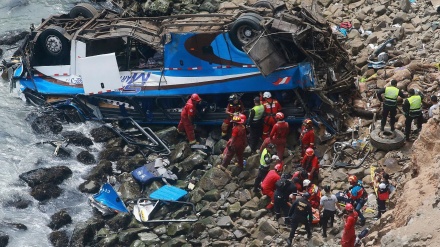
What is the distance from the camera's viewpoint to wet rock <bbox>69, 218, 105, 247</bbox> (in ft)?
49.2

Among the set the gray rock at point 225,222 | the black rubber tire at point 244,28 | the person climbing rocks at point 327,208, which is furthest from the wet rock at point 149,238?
the black rubber tire at point 244,28

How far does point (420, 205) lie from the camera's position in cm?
1013

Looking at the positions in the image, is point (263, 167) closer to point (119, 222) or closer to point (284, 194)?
point (284, 194)

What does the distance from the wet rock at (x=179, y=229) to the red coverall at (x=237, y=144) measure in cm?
173

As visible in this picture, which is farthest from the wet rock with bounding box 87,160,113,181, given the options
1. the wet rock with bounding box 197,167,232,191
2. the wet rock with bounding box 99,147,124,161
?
the wet rock with bounding box 197,167,232,191

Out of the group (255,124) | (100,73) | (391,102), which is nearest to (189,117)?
(255,124)

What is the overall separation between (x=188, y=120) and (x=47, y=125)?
3.49 metres

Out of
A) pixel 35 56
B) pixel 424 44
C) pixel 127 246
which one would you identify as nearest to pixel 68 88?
pixel 35 56

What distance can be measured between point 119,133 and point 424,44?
717cm

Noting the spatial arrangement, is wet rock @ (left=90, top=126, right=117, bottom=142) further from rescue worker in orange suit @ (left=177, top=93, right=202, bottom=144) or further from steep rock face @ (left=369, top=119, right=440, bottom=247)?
steep rock face @ (left=369, top=119, right=440, bottom=247)

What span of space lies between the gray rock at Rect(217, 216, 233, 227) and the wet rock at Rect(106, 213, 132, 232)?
186 cm

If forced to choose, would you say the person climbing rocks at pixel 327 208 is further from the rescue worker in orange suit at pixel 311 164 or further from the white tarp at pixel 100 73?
the white tarp at pixel 100 73

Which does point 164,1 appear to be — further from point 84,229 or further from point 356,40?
point 84,229

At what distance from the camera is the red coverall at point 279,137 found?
1534cm
